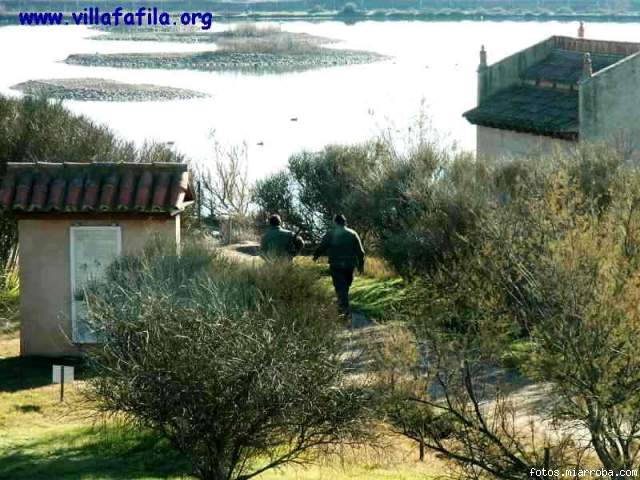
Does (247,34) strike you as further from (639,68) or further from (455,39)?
(639,68)

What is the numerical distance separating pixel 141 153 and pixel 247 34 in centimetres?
10615

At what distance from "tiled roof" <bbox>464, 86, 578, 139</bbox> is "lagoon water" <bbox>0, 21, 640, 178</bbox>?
1.26m

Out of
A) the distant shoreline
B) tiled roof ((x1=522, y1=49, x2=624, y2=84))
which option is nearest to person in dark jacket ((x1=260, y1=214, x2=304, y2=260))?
tiled roof ((x1=522, y1=49, x2=624, y2=84))

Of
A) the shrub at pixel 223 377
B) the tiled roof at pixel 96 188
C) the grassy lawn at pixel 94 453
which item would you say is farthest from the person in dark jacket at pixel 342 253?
the shrub at pixel 223 377

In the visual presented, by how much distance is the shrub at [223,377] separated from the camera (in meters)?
10.9

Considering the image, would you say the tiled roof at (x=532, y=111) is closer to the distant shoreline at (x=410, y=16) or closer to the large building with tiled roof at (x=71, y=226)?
the large building with tiled roof at (x=71, y=226)

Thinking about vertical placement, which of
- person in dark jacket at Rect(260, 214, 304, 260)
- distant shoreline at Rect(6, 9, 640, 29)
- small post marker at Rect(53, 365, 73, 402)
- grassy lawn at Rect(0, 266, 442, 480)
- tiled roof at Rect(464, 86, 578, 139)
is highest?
distant shoreline at Rect(6, 9, 640, 29)

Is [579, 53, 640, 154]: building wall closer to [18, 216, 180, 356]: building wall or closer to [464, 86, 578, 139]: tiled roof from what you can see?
[464, 86, 578, 139]: tiled roof

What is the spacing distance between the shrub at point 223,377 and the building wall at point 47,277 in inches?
229

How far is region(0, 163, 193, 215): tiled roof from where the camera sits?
17.7 meters

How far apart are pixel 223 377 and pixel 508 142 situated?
25.5 metres

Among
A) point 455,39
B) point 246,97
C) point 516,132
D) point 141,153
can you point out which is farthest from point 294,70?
point 141,153

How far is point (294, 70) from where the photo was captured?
107m

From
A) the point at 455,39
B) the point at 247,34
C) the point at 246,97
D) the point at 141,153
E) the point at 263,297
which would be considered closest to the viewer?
the point at 263,297
